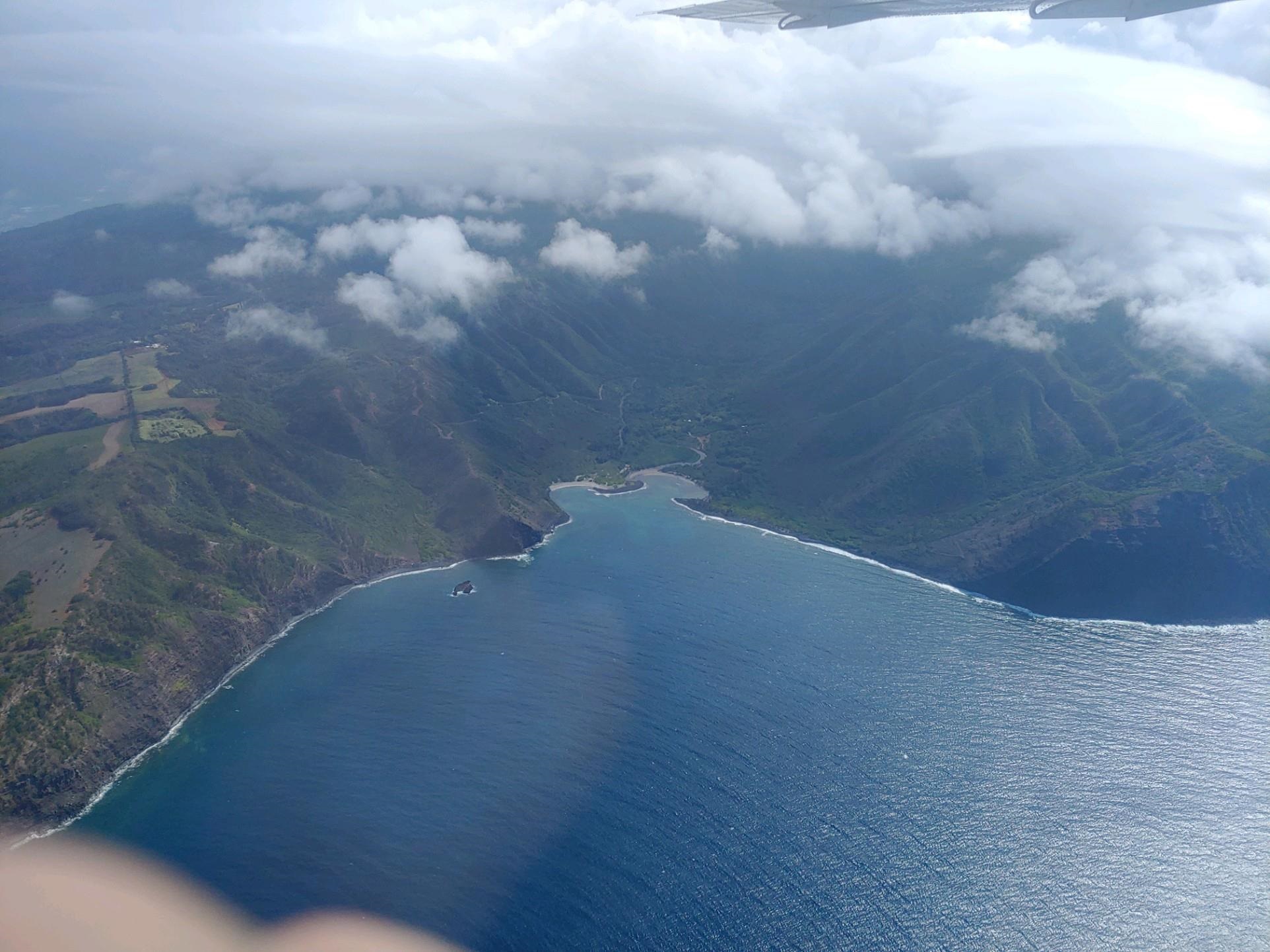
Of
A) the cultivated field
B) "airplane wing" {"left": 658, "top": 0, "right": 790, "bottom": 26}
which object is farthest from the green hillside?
"airplane wing" {"left": 658, "top": 0, "right": 790, "bottom": 26}

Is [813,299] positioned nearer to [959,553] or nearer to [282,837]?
[959,553]

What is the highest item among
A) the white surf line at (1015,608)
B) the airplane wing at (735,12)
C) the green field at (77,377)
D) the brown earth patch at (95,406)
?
the airplane wing at (735,12)

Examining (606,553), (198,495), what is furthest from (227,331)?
(606,553)

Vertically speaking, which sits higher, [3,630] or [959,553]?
[3,630]

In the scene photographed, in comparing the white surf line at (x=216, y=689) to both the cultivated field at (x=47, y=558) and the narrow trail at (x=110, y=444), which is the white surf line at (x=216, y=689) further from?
the narrow trail at (x=110, y=444)

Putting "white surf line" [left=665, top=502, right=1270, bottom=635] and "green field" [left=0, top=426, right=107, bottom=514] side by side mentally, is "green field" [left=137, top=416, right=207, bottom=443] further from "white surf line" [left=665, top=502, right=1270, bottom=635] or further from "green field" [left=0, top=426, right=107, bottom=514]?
"white surf line" [left=665, top=502, right=1270, bottom=635]

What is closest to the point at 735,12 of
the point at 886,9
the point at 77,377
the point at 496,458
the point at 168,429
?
the point at 886,9

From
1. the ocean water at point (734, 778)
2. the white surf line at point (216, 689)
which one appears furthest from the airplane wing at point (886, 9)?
the white surf line at point (216, 689)
